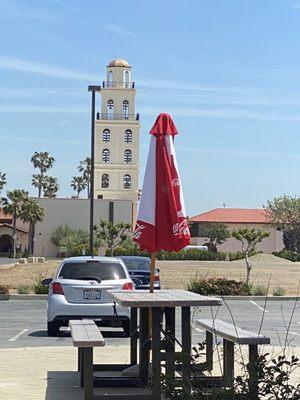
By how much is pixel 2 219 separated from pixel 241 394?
10860 centimetres

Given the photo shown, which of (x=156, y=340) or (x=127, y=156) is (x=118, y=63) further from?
(x=156, y=340)

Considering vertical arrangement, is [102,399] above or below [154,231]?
below

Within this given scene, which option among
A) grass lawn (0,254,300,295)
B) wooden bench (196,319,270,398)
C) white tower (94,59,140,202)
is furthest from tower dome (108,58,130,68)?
wooden bench (196,319,270,398)

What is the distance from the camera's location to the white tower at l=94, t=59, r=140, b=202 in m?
99.1

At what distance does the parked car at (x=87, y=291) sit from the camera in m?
14.4

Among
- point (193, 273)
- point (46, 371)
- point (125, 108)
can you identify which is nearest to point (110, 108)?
point (125, 108)

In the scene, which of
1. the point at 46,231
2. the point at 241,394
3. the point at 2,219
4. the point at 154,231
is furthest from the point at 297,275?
the point at 2,219

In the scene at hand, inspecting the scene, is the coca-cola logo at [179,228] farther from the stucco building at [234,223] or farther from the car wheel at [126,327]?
the stucco building at [234,223]

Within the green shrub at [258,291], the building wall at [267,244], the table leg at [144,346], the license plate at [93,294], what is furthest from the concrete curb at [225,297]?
the building wall at [267,244]

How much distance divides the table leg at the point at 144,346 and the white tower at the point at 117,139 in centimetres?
8976

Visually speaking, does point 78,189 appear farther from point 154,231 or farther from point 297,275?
point 154,231

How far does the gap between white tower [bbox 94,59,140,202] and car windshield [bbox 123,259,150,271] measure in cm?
7233

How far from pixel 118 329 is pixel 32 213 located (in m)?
78.3

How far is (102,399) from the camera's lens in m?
8.20
